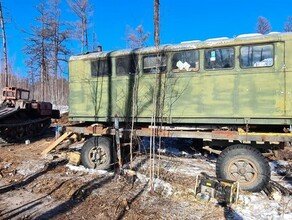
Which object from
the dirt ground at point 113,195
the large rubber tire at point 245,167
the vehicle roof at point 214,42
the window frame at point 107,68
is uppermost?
the vehicle roof at point 214,42

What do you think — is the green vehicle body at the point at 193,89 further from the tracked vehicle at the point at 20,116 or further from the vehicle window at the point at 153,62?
the tracked vehicle at the point at 20,116

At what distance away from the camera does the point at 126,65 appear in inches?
351

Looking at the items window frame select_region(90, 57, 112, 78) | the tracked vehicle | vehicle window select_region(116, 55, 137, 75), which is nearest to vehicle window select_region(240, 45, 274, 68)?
vehicle window select_region(116, 55, 137, 75)

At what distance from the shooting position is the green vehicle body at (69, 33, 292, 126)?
24.2ft

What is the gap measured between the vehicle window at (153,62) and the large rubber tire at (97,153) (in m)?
2.23

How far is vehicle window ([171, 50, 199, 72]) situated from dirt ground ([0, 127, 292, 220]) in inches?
105

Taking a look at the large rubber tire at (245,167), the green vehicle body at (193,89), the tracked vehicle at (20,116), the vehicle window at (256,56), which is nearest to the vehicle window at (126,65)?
the green vehicle body at (193,89)

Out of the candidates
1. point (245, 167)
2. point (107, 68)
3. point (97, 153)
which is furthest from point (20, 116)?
point (245, 167)

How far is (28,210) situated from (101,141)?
10.7 feet

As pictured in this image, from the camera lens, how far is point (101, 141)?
921 cm

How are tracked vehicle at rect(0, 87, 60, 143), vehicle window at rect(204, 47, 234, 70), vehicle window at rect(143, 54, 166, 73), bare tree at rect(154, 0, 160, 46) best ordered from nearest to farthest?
vehicle window at rect(204, 47, 234, 70)
vehicle window at rect(143, 54, 166, 73)
bare tree at rect(154, 0, 160, 46)
tracked vehicle at rect(0, 87, 60, 143)

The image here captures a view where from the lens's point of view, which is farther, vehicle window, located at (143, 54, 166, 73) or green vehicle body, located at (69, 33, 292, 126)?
vehicle window, located at (143, 54, 166, 73)

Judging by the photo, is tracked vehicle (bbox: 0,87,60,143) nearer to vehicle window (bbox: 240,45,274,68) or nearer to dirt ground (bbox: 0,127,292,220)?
dirt ground (bbox: 0,127,292,220)

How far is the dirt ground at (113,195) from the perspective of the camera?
614 centimetres
